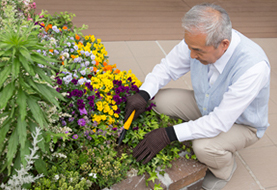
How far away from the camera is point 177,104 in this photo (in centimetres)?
272

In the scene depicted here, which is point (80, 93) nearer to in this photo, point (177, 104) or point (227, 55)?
point (177, 104)

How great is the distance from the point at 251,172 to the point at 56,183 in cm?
165

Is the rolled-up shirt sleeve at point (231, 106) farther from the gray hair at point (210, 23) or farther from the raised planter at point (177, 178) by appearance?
the gray hair at point (210, 23)

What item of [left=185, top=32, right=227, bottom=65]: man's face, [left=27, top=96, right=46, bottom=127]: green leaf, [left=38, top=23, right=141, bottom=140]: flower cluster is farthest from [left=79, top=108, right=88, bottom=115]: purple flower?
[left=185, top=32, right=227, bottom=65]: man's face

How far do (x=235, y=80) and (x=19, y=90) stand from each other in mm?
1355

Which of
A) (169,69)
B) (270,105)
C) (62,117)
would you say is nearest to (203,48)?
(169,69)

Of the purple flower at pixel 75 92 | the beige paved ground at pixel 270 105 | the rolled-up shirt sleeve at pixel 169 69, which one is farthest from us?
the beige paved ground at pixel 270 105

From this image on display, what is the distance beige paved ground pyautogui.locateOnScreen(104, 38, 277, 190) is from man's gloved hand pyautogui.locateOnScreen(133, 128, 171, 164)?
2.51ft

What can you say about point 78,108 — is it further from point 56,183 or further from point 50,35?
point 50,35

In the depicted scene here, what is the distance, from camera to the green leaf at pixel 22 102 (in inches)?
60.4

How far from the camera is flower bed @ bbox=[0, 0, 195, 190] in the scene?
1616mm

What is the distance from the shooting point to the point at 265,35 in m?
5.01

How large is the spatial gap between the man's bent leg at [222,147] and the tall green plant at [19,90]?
1.13m

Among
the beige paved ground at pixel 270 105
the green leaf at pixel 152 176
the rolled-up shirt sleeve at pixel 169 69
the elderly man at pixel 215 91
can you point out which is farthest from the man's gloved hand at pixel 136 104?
the beige paved ground at pixel 270 105
